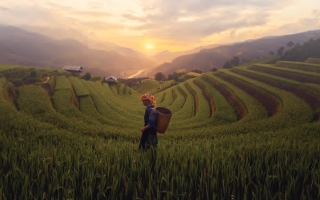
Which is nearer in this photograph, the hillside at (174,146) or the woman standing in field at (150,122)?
the hillside at (174,146)

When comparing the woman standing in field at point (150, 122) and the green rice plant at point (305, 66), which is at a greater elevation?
the green rice plant at point (305, 66)

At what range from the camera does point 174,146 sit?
568 centimetres

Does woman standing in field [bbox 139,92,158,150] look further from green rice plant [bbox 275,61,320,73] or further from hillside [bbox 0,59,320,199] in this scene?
green rice plant [bbox 275,61,320,73]

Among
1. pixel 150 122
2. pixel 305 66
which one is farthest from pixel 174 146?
pixel 305 66

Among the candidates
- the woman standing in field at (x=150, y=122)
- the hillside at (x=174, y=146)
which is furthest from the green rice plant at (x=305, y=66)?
the woman standing in field at (x=150, y=122)

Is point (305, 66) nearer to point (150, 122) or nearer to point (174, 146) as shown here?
point (174, 146)

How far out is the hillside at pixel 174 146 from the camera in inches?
120

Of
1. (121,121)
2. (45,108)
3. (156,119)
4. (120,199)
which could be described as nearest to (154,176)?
(120,199)

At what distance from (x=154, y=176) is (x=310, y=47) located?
109 metres

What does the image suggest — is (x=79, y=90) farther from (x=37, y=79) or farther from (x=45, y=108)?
(x=45, y=108)

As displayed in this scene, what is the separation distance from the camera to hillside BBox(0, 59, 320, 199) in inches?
120

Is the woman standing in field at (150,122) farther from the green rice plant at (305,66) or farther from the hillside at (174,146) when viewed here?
the green rice plant at (305,66)

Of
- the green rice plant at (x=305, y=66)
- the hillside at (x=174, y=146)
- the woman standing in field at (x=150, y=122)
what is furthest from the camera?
the green rice plant at (x=305, y=66)

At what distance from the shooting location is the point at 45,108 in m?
20.8
